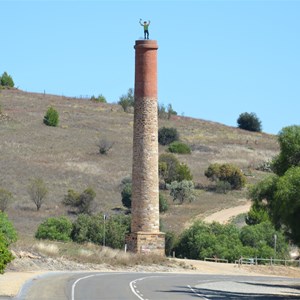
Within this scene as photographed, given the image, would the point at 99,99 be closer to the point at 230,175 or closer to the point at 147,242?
the point at 230,175

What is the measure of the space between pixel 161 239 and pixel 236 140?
81526 millimetres

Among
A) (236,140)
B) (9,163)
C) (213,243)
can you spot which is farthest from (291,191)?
(236,140)

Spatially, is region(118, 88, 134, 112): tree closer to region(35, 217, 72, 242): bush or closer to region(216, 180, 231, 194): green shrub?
region(216, 180, 231, 194): green shrub

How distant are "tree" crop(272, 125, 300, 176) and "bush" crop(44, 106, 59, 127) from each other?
8750 cm

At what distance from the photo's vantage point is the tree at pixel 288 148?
42312mm

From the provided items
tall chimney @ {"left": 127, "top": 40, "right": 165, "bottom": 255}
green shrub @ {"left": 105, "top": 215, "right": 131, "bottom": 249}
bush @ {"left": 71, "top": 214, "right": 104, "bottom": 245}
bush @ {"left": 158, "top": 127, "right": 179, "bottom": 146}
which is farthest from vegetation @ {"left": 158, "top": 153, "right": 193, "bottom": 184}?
tall chimney @ {"left": 127, "top": 40, "right": 165, "bottom": 255}

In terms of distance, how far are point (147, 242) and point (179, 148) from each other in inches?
2536

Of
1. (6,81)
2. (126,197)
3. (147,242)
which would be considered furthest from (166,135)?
(147,242)

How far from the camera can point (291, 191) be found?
38.6 m

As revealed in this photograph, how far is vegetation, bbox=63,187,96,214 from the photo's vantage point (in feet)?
297

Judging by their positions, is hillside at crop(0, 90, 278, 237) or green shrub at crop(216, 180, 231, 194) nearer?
hillside at crop(0, 90, 278, 237)

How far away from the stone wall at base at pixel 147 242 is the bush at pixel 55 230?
12.4m

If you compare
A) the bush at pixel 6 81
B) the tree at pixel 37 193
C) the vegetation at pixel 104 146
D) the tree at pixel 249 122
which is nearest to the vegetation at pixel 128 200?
the tree at pixel 37 193

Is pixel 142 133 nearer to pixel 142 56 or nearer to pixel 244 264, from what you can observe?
pixel 142 56
